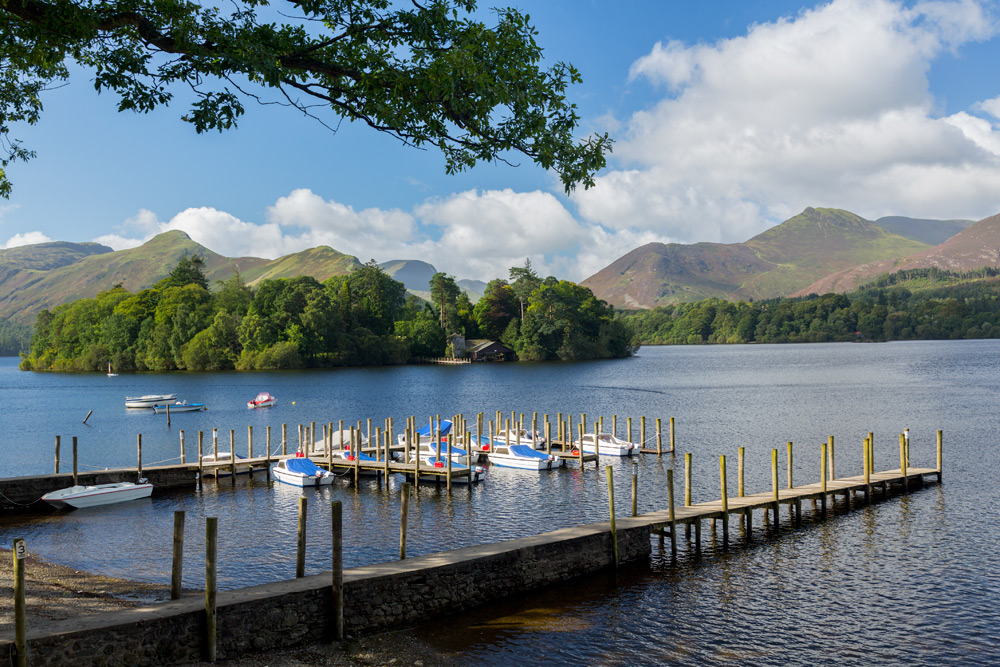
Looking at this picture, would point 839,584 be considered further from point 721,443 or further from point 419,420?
point 419,420

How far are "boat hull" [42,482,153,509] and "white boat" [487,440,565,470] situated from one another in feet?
53.1

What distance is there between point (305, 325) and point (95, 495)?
100 meters

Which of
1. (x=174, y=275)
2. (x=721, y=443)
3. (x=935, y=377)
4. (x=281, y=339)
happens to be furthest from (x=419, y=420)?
(x=174, y=275)

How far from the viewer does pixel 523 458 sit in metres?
35.3

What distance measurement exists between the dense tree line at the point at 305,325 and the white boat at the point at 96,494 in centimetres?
9430

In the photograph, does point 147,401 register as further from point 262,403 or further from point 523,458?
point 523,458

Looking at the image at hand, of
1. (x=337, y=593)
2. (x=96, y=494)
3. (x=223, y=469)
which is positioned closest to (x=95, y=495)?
(x=96, y=494)

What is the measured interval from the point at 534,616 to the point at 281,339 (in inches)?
4561

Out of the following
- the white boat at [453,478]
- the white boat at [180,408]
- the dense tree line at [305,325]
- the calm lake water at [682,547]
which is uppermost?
the dense tree line at [305,325]

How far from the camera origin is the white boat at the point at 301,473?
30484 mm

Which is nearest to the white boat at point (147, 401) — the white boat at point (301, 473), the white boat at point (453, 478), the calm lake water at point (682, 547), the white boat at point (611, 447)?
the calm lake water at point (682, 547)

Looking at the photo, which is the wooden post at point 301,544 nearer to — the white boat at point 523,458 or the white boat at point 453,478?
the white boat at point 453,478

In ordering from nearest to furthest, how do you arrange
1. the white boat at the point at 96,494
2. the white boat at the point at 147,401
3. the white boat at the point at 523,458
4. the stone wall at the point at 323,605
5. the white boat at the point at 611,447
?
the stone wall at the point at 323,605 < the white boat at the point at 96,494 < the white boat at the point at 523,458 < the white boat at the point at 611,447 < the white boat at the point at 147,401

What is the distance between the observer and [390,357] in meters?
136
